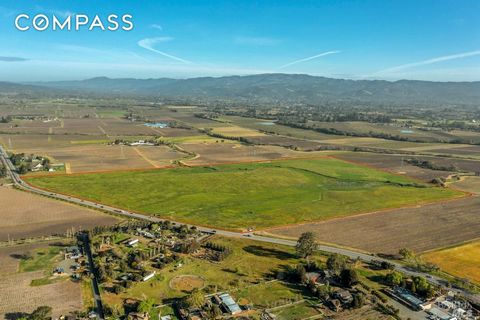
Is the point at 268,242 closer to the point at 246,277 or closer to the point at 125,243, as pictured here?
A: the point at 246,277

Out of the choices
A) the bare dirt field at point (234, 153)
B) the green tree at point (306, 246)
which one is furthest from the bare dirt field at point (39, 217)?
the bare dirt field at point (234, 153)

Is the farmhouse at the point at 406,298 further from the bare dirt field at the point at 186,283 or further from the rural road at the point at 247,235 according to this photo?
the bare dirt field at the point at 186,283

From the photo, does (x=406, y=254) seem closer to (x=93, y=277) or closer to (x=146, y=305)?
(x=146, y=305)

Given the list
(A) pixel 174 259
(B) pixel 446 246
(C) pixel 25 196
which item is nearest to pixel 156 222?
(A) pixel 174 259

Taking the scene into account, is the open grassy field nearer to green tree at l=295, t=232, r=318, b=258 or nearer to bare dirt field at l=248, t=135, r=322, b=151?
green tree at l=295, t=232, r=318, b=258

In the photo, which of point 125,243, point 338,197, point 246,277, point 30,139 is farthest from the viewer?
point 30,139

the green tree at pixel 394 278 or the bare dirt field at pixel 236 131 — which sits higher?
the bare dirt field at pixel 236 131

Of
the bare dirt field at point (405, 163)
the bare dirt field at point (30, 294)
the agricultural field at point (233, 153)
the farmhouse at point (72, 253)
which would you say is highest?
the agricultural field at point (233, 153)
